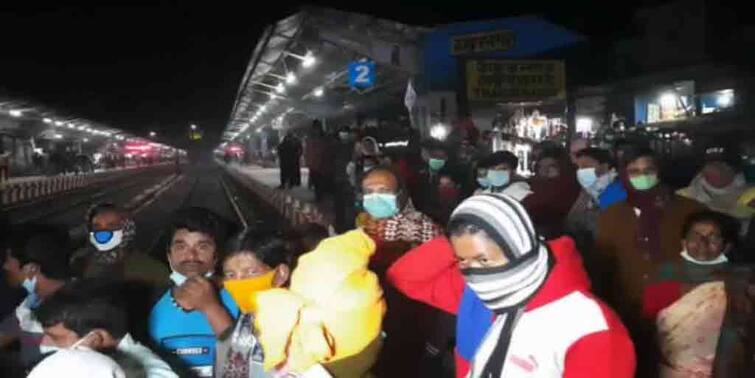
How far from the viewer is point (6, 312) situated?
4.29 m

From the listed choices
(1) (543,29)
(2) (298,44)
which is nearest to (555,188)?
(1) (543,29)

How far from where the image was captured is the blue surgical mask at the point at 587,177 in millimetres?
6629

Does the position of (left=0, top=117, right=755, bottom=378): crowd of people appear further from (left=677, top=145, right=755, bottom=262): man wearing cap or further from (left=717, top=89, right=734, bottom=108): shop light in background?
(left=717, top=89, right=734, bottom=108): shop light in background

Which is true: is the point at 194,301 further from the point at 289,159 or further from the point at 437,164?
the point at 289,159

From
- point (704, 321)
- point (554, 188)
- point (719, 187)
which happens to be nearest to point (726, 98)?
point (719, 187)

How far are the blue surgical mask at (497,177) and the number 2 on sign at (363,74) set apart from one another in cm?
1231

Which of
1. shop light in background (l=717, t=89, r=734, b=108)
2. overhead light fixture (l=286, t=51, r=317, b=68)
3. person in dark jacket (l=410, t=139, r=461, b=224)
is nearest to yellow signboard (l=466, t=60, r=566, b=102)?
person in dark jacket (l=410, t=139, r=461, b=224)

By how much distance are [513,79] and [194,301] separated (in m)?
8.79

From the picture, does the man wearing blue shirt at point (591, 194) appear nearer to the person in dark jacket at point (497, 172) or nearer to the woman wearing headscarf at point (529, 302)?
the person in dark jacket at point (497, 172)

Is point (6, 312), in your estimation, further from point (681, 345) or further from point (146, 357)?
point (681, 345)

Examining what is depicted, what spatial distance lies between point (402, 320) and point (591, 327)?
203cm

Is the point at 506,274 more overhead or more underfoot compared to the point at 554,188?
more overhead

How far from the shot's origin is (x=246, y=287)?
3346mm

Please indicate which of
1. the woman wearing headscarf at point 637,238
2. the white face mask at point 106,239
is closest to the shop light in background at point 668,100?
the woman wearing headscarf at point 637,238
